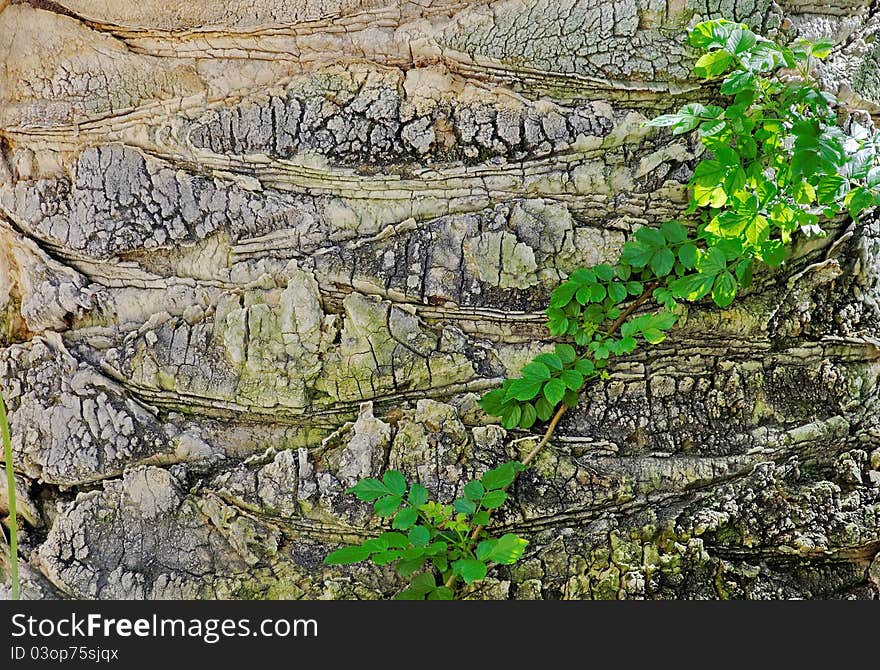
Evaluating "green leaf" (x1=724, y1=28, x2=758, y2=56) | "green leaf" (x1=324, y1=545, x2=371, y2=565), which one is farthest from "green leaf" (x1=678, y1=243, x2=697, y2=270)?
"green leaf" (x1=324, y1=545, x2=371, y2=565)

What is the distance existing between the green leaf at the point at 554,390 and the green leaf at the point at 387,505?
43 cm

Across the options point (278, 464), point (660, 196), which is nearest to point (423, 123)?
point (660, 196)

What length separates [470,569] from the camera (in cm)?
179

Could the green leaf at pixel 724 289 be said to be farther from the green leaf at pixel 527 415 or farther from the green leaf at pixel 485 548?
the green leaf at pixel 485 548

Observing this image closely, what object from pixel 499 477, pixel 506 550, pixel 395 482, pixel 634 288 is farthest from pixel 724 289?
pixel 395 482

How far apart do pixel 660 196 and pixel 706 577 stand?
3.09 ft

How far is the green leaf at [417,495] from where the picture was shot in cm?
187

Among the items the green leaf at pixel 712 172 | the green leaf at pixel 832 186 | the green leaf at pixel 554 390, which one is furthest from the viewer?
the green leaf at pixel 554 390

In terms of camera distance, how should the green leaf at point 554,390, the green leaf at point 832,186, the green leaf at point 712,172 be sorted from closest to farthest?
the green leaf at point 832,186, the green leaf at point 712,172, the green leaf at point 554,390

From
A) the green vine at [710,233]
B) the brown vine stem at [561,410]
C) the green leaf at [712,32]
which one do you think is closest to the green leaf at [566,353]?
the green vine at [710,233]

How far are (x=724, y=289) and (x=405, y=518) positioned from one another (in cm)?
91

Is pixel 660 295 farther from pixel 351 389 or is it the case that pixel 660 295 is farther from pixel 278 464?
pixel 278 464

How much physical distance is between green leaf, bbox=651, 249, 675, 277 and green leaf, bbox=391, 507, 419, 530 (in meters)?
0.81

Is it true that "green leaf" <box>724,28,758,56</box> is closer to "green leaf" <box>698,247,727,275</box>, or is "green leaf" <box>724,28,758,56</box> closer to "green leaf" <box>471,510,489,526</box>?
"green leaf" <box>698,247,727,275</box>
